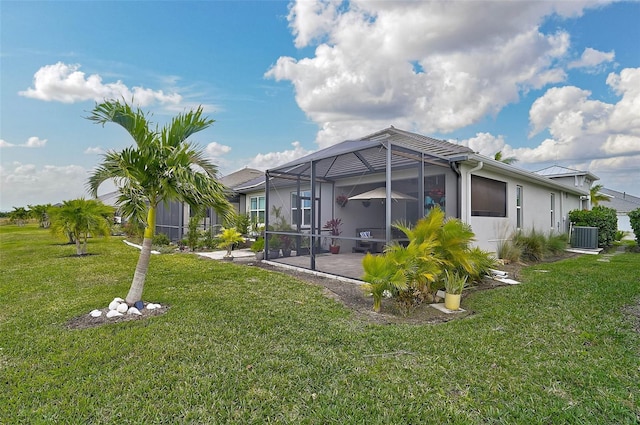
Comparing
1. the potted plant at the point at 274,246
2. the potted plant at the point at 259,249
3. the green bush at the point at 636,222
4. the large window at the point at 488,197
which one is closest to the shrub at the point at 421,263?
the large window at the point at 488,197

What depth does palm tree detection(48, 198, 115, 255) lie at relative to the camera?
10.8m

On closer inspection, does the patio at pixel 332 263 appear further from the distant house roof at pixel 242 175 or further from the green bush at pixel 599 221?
the distant house roof at pixel 242 175

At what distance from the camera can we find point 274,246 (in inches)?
385

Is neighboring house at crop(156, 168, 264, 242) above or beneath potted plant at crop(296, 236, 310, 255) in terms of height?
above

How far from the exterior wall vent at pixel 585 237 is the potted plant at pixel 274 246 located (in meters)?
11.9

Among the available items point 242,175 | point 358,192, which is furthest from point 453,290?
point 242,175

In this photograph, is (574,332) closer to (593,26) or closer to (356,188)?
(356,188)

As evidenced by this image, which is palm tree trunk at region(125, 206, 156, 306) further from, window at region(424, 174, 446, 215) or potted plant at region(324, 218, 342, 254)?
potted plant at region(324, 218, 342, 254)

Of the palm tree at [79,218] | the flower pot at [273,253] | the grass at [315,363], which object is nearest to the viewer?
the grass at [315,363]

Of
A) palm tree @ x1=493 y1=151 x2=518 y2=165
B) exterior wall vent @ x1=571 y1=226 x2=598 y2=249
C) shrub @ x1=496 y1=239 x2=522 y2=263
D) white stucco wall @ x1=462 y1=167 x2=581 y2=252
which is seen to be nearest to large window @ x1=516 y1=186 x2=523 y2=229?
white stucco wall @ x1=462 y1=167 x2=581 y2=252

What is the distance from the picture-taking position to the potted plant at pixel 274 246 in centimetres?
972

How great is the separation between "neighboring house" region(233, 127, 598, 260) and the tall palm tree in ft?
10.6

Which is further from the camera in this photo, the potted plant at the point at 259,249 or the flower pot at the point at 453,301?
the potted plant at the point at 259,249

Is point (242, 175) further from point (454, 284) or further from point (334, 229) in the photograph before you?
point (454, 284)
